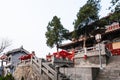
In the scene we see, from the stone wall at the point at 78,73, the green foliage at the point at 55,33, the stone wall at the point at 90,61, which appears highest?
the green foliage at the point at 55,33

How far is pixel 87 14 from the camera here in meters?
25.4

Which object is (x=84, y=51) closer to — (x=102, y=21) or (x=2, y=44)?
(x=102, y=21)

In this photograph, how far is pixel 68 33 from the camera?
1249 inches

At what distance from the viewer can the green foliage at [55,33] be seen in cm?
3064

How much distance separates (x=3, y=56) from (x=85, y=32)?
21195 millimetres

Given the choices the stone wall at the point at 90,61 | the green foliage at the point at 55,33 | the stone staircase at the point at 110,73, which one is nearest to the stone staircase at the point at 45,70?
the stone staircase at the point at 110,73

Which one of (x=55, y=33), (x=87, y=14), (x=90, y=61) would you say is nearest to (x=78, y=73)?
(x=90, y=61)

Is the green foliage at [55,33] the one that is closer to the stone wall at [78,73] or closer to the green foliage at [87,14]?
the green foliage at [87,14]

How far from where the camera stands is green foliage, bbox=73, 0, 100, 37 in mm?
25297

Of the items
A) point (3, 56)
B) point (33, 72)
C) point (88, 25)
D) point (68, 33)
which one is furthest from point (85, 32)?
point (3, 56)

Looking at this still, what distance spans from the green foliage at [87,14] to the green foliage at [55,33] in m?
5.21

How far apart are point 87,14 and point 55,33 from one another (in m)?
7.05

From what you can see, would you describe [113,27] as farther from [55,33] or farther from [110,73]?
[110,73]

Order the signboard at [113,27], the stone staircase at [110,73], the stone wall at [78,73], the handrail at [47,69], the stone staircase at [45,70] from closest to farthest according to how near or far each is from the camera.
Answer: the stone staircase at [110,73] < the stone wall at [78,73] < the stone staircase at [45,70] < the handrail at [47,69] < the signboard at [113,27]
